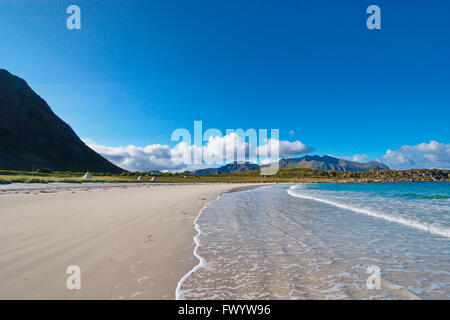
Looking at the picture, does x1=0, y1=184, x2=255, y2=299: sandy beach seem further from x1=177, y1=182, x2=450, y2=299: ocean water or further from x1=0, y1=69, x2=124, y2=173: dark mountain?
x1=0, y1=69, x2=124, y2=173: dark mountain

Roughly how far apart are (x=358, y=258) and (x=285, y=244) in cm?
231

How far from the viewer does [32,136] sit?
169m

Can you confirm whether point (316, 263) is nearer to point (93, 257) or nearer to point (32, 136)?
point (93, 257)

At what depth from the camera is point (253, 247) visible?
831 cm

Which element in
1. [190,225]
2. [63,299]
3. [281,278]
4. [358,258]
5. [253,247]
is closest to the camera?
[63,299]

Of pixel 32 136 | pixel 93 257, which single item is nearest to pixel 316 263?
pixel 93 257

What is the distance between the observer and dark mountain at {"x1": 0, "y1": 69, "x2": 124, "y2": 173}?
153 metres

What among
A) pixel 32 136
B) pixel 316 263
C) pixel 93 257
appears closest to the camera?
pixel 93 257

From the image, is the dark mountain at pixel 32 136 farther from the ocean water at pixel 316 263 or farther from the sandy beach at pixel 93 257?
the ocean water at pixel 316 263

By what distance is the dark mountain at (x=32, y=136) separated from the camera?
6014 inches

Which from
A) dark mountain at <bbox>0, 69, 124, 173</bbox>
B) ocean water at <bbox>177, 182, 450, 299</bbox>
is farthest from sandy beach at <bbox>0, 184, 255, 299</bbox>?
dark mountain at <bbox>0, 69, 124, 173</bbox>

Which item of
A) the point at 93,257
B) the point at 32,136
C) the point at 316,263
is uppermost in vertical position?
the point at 32,136
